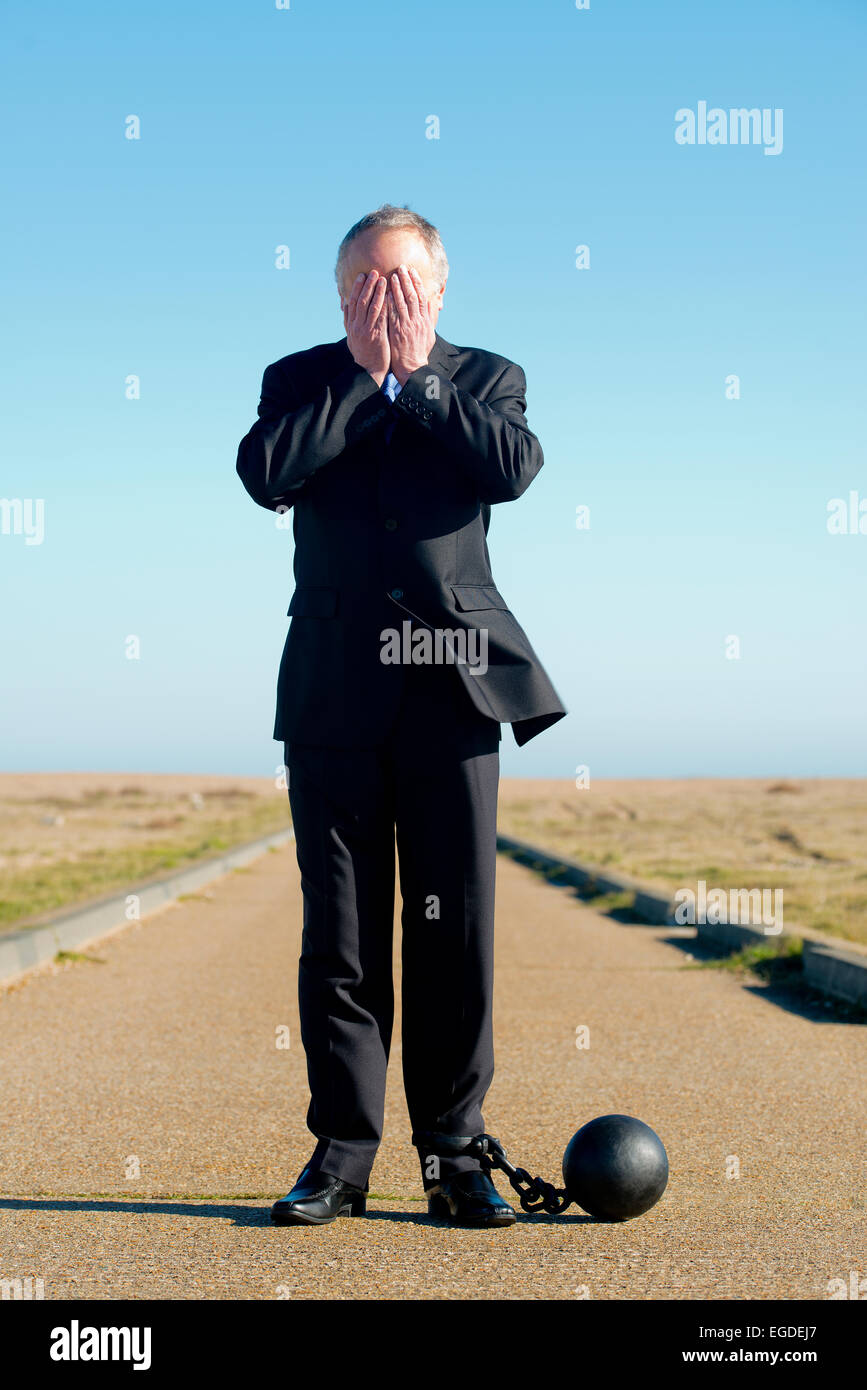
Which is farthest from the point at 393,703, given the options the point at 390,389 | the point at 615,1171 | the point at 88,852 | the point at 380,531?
the point at 88,852

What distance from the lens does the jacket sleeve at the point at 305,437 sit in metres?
3.79

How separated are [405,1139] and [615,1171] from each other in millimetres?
1474

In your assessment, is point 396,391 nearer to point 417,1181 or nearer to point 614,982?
point 417,1181

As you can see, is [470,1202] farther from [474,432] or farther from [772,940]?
[772,940]

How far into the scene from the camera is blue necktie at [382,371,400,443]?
3967 mm

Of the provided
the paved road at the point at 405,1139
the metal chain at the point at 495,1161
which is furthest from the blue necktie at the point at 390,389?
the paved road at the point at 405,1139

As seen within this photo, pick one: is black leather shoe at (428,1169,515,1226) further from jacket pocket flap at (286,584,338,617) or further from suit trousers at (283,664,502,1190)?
jacket pocket flap at (286,584,338,617)

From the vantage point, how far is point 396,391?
4.01 meters

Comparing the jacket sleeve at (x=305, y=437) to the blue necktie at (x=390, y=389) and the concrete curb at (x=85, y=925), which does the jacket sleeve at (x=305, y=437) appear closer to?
the blue necktie at (x=390, y=389)

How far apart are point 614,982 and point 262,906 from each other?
256 inches

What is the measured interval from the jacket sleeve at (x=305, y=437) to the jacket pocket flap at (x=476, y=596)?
49cm

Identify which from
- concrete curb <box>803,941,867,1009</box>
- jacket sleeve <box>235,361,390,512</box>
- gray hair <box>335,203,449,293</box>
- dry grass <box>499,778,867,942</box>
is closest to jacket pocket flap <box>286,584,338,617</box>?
jacket sleeve <box>235,361,390,512</box>

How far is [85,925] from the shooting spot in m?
11.2
